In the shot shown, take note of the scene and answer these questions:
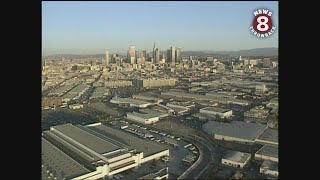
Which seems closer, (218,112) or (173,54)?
(218,112)

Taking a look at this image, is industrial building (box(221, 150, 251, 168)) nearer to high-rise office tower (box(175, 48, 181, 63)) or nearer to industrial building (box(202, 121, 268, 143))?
industrial building (box(202, 121, 268, 143))

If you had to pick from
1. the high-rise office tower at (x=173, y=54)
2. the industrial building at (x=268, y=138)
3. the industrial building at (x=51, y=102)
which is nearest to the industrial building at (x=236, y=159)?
the industrial building at (x=268, y=138)

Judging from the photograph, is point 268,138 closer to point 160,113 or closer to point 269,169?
point 269,169

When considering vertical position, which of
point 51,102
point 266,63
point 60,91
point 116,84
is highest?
point 266,63

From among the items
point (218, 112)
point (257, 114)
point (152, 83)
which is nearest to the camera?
point (257, 114)

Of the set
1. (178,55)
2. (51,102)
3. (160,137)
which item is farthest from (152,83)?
(178,55)

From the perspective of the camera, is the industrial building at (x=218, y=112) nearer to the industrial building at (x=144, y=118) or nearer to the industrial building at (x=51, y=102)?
the industrial building at (x=144, y=118)

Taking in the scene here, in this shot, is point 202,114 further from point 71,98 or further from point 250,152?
point 71,98
